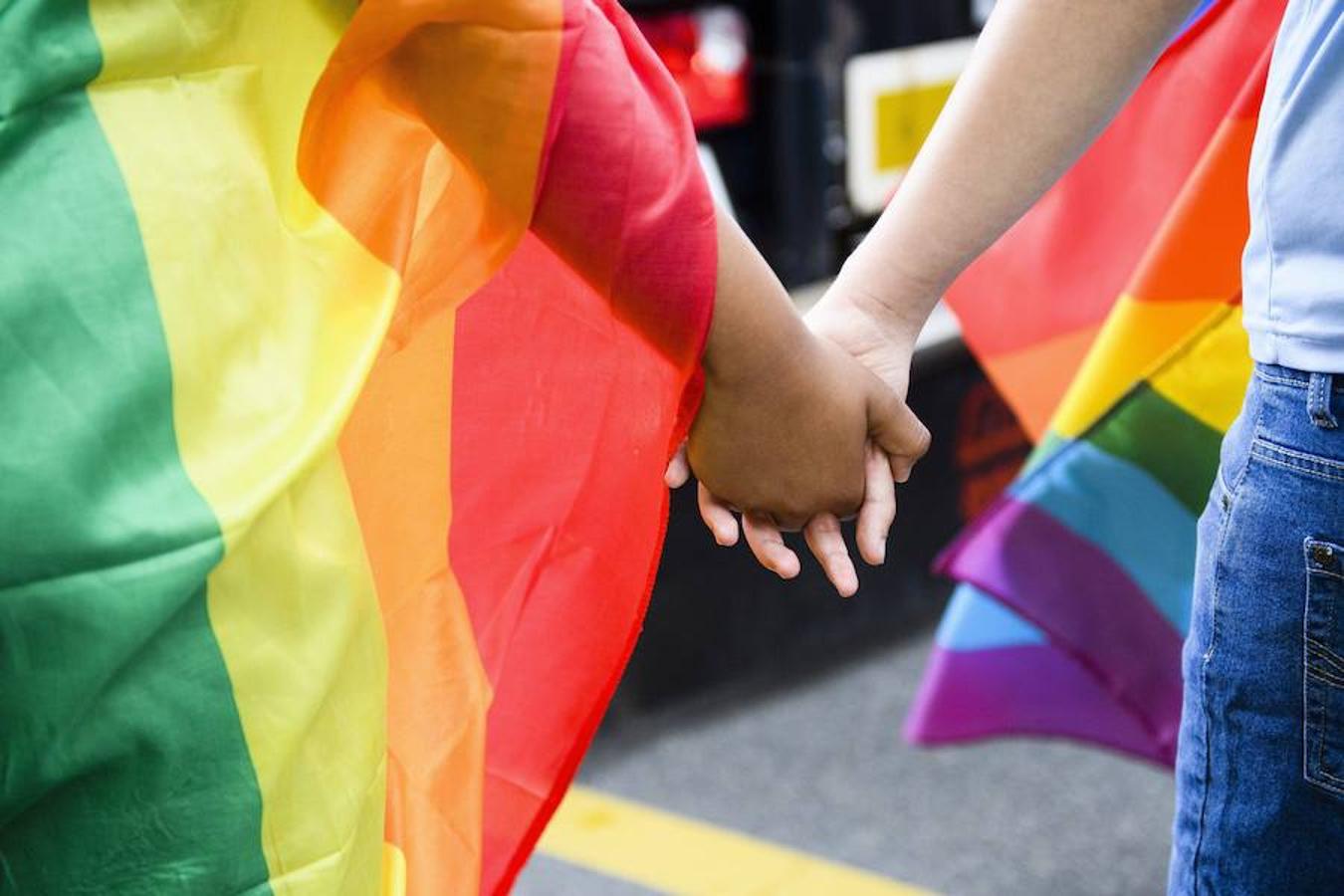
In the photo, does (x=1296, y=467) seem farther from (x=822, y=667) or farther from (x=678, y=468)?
(x=822, y=667)

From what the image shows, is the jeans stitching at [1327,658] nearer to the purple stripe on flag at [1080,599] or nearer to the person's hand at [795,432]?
the person's hand at [795,432]

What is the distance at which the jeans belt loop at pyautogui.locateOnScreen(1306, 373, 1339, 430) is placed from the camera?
3.54ft

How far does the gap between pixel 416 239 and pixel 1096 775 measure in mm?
2015

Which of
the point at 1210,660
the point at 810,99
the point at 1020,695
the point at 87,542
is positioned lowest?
the point at 1020,695

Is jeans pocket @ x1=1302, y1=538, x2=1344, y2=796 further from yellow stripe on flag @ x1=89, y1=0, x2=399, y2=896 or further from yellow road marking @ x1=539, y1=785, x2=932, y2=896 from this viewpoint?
yellow road marking @ x1=539, y1=785, x2=932, y2=896

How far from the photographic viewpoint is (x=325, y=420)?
1046mm

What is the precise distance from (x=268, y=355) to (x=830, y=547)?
0.56 metres

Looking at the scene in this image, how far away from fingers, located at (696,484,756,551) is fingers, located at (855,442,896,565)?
0.33 ft

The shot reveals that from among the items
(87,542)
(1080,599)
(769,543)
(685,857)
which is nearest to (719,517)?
(769,543)

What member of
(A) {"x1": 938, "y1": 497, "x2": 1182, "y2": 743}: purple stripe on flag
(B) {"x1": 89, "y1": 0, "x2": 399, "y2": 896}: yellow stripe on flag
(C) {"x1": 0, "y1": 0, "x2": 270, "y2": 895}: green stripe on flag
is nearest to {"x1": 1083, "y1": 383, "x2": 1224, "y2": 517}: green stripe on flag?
(A) {"x1": 938, "y1": 497, "x2": 1182, "y2": 743}: purple stripe on flag

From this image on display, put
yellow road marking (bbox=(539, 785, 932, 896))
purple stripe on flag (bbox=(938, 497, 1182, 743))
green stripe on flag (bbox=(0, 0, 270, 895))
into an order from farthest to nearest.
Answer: yellow road marking (bbox=(539, 785, 932, 896)), purple stripe on flag (bbox=(938, 497, 1182, 743)), green stripe on flag (bbox=(0, 0, 270, 895))

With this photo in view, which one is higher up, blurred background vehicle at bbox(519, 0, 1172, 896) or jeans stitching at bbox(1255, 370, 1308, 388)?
jeans stitching at bbox(1255, 370, 1308, 388)

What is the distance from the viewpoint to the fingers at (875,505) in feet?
4.81

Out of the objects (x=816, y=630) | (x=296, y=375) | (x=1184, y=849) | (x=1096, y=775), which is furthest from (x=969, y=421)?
(x=296, y=375)
